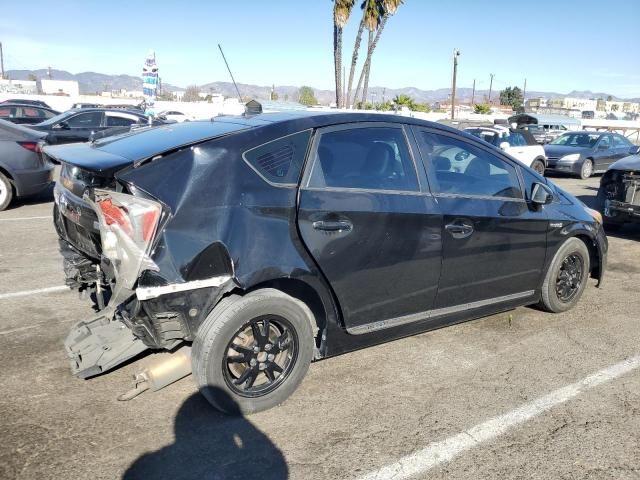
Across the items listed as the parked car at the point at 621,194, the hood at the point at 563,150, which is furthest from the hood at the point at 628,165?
the hood at the point at 563,150

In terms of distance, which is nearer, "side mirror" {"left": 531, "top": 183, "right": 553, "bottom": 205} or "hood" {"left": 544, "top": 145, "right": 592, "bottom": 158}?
"side mirror" {"left": 531, "top": 183, "right": 553, "bottom": 205}

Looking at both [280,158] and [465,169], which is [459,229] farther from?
[280,158]

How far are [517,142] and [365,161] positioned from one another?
41.7 ft

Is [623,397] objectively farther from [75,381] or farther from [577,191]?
[577,191]

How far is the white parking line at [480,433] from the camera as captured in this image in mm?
2750

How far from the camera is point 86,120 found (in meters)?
13.5

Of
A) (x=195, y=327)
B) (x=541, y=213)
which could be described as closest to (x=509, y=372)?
(x=541, y=213)

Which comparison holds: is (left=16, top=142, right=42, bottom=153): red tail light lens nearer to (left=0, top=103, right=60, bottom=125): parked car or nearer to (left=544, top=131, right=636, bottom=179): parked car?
(left=0, top=103, right=60, bottom=125): parked car

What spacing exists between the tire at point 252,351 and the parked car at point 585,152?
50.2ft

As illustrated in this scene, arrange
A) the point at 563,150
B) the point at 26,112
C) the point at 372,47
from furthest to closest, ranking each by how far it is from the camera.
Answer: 1. the point at 372,47
2. the point at 26,112
3. the point at 563,150

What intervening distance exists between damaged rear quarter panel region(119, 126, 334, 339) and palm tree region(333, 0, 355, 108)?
31.1 m

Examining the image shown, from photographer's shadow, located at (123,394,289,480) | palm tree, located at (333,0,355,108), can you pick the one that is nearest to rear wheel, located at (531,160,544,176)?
photographer's shadow, located at (123,394,289,480)

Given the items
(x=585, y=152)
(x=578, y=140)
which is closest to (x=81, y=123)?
(x=585, y=152)

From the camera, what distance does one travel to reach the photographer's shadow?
2678 mm
